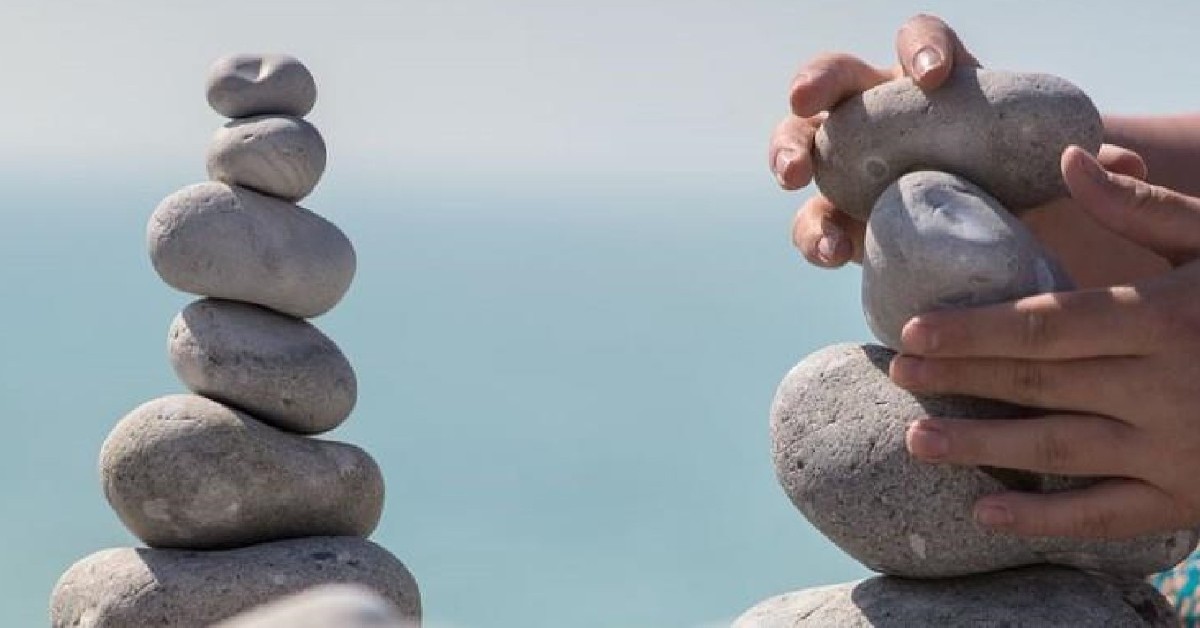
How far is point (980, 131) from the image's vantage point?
2.78 m

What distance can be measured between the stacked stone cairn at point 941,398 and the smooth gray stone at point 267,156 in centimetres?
158

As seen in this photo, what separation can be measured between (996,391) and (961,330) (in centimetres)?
14

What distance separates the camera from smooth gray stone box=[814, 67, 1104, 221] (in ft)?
9.09

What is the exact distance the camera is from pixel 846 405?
283 cm

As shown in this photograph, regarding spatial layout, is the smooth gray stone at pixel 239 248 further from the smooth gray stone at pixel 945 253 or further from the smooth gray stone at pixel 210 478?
the smooth gray stone at pixel 945 253

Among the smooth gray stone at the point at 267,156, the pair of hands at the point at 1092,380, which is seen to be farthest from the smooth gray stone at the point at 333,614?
the smooth gray stone at the point at 267,156

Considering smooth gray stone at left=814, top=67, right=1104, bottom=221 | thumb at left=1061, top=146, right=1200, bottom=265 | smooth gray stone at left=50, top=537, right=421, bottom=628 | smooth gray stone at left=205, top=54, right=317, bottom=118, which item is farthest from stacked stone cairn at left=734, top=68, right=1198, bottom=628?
smooth gray stone at left=205, top=54, right=317, bottom=118

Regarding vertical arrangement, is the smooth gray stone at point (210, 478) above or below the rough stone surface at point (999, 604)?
above

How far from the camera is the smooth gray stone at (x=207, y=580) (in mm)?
3707

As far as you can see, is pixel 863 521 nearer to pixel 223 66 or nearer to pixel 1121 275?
pixel 1121 275

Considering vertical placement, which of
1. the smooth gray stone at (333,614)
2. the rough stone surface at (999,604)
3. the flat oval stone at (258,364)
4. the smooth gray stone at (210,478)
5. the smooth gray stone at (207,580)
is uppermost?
the smooth gray stone at (333,614)

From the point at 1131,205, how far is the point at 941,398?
43cm

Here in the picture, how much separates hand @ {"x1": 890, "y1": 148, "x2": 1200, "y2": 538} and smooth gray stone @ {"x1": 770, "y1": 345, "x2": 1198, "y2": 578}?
A: 0.07m

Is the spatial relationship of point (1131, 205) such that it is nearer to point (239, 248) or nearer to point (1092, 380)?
point (1092, 380)
